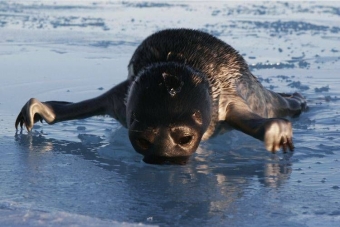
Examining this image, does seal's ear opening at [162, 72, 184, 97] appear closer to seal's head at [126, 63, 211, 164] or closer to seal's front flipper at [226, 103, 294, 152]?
seal's head at [126, 63, 211, 164]

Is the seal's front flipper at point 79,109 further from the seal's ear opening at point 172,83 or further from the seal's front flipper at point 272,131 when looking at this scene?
the seal's ear opening at point 172,83

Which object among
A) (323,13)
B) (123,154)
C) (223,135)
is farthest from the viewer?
(323,13)

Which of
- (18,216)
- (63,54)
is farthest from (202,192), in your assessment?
(63,54)

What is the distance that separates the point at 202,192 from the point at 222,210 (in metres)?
0.33

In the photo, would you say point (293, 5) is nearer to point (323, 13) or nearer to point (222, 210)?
point (323, 13)

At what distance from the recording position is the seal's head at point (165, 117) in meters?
3.81

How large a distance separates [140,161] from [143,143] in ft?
1.20

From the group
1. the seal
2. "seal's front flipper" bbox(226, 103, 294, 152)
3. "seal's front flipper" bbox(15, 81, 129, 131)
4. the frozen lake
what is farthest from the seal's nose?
"seal's front flipper" bbox(15, 81, 129, 131)

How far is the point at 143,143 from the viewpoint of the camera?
3.92 metres

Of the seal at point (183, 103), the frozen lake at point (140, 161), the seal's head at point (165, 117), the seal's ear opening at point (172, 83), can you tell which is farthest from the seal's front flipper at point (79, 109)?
the seal's ear opening at point (172, 83)

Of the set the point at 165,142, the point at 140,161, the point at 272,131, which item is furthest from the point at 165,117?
the point at 272,131

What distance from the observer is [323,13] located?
1252 cm

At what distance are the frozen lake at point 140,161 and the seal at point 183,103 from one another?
0.14 m

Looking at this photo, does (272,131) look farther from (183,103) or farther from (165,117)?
(165,117)
